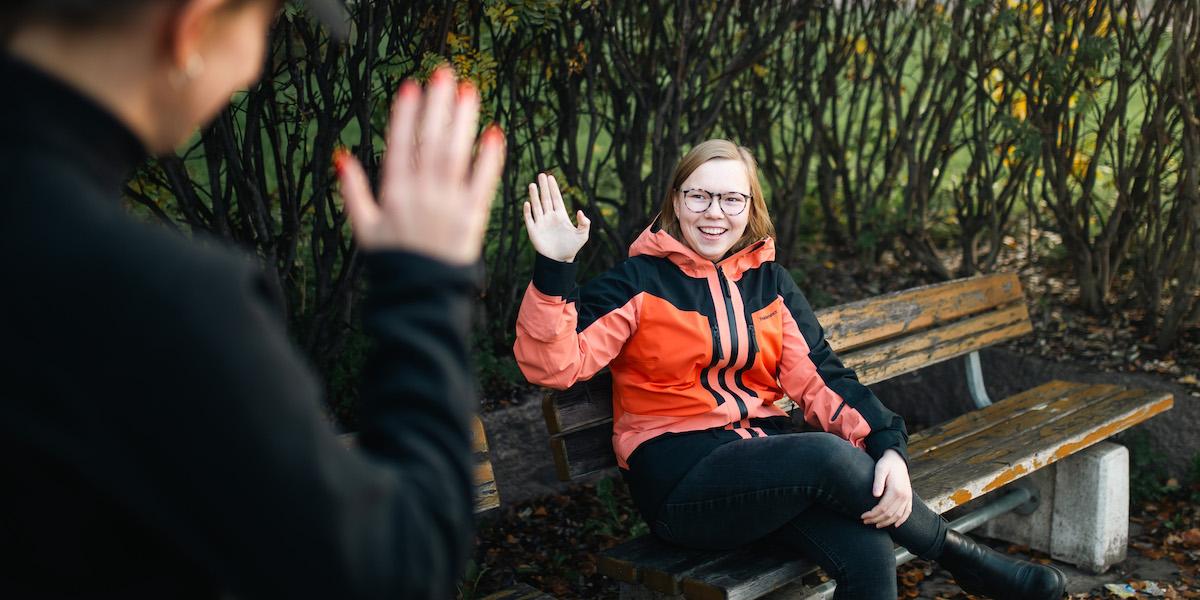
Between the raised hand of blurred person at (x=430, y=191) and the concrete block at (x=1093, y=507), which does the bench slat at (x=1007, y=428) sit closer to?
the concrete block at (x=1093, y=507)

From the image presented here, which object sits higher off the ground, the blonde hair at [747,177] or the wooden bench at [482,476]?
the blonde hair at [747,177]

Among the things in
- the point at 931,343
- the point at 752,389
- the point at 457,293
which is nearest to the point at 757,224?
the point at 752,389

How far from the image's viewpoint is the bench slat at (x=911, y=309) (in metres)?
3.81

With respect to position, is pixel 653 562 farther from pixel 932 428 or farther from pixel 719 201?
pixel 932 428

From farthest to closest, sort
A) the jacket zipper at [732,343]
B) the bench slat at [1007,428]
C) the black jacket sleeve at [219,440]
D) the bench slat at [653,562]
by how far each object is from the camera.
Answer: the bench slat at [1007,428] < the jacket zipper at [732,343] < the bench slat at [653,562] < the black jacket sleeve at [219,440]

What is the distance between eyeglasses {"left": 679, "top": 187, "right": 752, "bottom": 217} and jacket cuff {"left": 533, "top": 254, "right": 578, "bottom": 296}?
577 millimetres

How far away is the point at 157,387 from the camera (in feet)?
2.98

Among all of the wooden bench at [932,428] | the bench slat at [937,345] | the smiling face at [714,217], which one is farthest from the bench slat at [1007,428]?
the smiling face at [714,217]

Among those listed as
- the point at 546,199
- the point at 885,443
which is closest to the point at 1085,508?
the point at 885,443

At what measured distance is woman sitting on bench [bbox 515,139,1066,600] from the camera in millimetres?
2740

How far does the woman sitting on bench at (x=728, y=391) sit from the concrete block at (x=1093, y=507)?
1.06 m

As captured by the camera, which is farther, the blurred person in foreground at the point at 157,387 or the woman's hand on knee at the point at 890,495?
the woman's hand on knee at the point at 890,495

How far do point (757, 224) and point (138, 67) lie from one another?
97.8 inches

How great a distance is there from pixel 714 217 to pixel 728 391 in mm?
507
